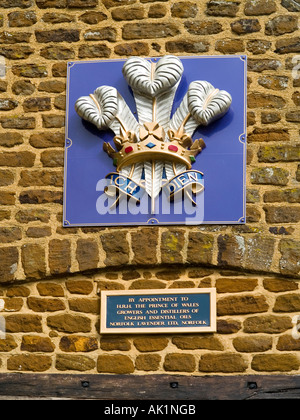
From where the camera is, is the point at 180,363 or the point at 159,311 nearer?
the point at 180,363

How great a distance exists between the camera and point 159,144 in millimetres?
7578

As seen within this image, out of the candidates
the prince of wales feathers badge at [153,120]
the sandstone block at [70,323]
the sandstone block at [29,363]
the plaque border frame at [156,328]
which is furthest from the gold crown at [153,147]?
the sandstone block at [29,363]

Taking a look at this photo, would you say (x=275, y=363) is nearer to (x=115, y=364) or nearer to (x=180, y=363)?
(x=180, y=363)

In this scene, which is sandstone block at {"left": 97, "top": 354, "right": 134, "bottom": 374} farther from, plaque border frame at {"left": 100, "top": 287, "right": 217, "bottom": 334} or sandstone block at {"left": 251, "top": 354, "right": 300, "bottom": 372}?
sandstone block at {"left": 251, "top": 354, "right": 300, "bottom": 372}

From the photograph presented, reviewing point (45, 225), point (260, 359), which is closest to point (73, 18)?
point (45, 225)

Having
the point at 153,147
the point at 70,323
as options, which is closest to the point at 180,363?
the point at 70,323

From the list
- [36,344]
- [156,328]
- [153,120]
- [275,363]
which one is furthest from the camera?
[153,120]

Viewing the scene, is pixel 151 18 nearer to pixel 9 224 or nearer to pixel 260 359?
pixel 9 224

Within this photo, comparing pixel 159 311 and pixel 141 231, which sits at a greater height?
pixel 141 231

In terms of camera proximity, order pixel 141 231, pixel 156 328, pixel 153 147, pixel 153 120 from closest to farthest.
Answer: pixel 156 328 < pixel 141 231 < pixel 153 147 < pixel 153 120

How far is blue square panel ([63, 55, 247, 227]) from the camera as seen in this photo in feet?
24.5

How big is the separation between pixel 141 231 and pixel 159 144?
24.4 inches

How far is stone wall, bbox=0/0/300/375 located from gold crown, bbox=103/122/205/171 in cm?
40

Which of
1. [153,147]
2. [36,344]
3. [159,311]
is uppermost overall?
[153,147]
